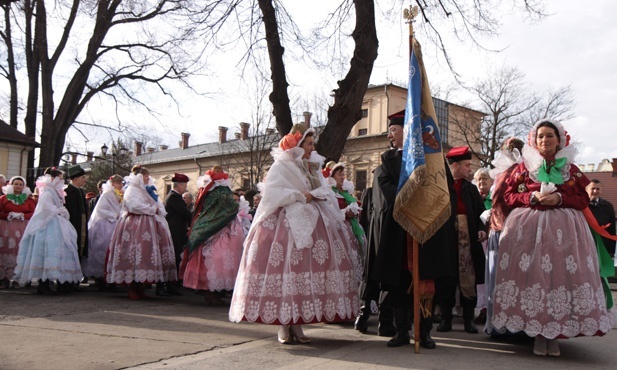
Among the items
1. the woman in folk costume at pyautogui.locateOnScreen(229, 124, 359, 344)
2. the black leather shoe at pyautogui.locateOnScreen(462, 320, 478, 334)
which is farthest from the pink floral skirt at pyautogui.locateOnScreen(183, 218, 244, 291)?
the black leather shoe at pyautogui.locateOnScreen(462, 320, 478, 334)

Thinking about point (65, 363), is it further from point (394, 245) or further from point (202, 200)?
point (202, 200)

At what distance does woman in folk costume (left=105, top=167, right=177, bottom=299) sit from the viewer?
926 cm

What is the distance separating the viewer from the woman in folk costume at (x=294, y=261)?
17.5 ft

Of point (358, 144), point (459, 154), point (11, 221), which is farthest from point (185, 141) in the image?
point (459, 154)

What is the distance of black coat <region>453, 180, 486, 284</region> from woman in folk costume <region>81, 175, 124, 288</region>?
652cm

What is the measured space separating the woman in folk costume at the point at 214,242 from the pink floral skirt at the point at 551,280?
4.53 m

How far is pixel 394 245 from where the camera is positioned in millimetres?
5367

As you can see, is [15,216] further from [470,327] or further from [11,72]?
[11,72]

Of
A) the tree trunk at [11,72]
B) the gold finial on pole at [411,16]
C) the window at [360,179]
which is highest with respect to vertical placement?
the tree trunk at [11,72]

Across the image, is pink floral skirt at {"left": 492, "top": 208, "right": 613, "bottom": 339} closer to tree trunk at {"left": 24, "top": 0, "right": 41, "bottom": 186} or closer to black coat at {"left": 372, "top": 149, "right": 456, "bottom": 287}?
black coat at {"left": 372, "top": 149, "right": 456, "bottom": 287}

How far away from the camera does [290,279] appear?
211 inches

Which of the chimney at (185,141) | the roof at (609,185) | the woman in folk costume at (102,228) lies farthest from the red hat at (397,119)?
the chimney at (185,141)

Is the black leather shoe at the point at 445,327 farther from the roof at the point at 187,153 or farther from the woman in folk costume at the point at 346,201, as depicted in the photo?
the roof at the point at 187,153

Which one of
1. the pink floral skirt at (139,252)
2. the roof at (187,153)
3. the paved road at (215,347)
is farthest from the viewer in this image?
the roof at (187,153)
